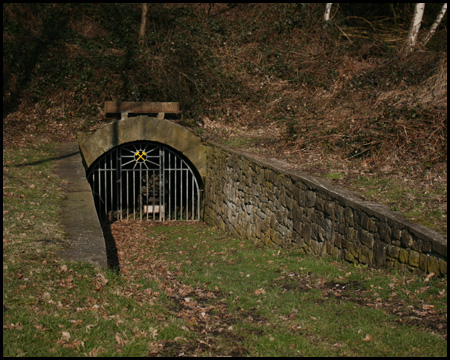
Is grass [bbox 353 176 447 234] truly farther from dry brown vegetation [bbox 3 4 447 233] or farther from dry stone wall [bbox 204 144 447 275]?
dry brown vegetation [bbox 3 4 447 233]

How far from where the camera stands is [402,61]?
1331 cm

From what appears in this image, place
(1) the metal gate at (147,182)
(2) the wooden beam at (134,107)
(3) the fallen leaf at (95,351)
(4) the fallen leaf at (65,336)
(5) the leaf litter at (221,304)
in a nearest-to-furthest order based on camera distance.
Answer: (3) the fallen leaf at (95,351) < (4) the fallen leaf at (65,336) < (5) the leaf litter at (221,304) < (1) the metal gate at (147,182) < (2) the wooden beam at (134,107)

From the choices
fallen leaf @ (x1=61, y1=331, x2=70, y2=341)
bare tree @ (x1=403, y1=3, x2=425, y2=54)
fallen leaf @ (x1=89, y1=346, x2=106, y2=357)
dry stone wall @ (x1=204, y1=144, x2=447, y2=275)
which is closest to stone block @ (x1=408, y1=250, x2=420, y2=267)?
dry stone wall @ (x1=204, y1=144, x2=447, y2=275)

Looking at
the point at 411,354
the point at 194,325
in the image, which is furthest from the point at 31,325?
the point at 411,354

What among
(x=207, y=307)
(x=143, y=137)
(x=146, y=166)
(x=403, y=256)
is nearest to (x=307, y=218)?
(x=403, y=256)

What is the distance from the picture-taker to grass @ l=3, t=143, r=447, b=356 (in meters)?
4.00

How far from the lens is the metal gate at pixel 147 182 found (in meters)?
12.7

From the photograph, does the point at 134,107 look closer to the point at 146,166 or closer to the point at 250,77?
the point at 146,166

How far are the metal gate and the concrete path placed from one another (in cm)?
123

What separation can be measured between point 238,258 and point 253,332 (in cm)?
352

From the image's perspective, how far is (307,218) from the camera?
764 cm

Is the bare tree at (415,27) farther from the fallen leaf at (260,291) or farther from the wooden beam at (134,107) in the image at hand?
the fallen leaf at (260,291)

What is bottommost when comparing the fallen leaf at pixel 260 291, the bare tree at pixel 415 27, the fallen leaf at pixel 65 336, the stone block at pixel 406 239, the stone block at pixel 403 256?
the fallen leaf at pixel 260 291

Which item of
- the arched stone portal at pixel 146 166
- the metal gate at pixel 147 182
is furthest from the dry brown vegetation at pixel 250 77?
the metal gate at pixel 147 182
